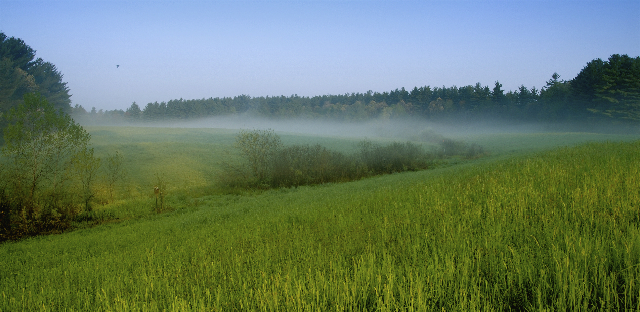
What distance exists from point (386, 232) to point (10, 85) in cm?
4877

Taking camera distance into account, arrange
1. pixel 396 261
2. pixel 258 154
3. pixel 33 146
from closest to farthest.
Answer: pixel 396 261 → pixel 33 146 → pixel 258 154

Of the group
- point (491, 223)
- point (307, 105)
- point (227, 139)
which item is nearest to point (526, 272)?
point (491, 223)

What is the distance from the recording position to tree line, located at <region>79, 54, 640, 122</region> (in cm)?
6078

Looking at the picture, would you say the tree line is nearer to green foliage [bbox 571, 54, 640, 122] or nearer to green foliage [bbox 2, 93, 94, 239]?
green foliage [bbox 571, 54, 640, 122]

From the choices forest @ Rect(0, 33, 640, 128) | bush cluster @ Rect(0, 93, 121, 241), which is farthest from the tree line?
bush cluster @ Rect(0, 93, 121, 241)

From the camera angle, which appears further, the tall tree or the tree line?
the tree line

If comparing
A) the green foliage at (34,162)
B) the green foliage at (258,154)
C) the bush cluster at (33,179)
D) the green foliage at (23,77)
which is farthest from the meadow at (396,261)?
the green foliage at (23,77)

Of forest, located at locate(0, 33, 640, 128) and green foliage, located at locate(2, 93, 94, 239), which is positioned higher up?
forest, located at locate(0, 33, 640, 128)

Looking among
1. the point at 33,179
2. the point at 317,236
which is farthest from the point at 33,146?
the point at 317,236

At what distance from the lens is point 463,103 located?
9950cm

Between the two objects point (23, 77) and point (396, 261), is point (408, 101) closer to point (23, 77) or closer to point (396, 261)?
point (23, 77)

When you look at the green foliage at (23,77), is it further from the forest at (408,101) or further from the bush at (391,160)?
the bush at (391,160)

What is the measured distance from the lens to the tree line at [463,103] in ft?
199

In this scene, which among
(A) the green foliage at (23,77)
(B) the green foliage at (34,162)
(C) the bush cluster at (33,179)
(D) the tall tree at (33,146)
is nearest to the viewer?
(C) the bush cluster at (33,179)
